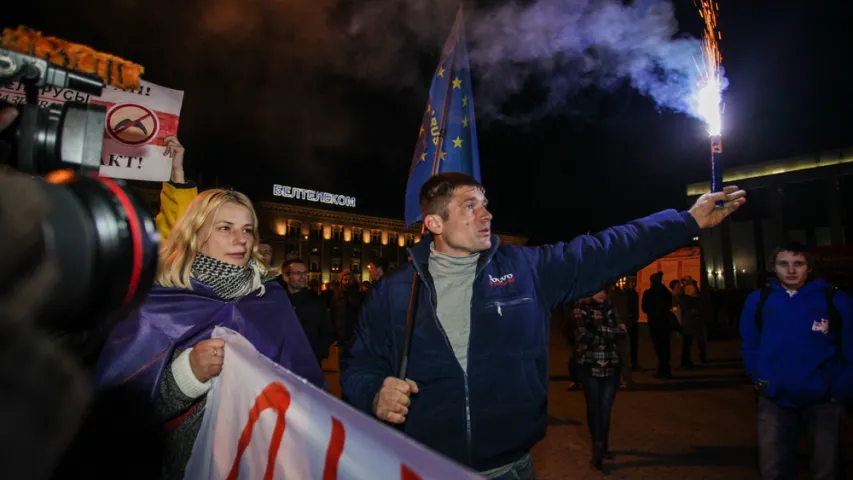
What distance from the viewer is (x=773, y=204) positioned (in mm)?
44719

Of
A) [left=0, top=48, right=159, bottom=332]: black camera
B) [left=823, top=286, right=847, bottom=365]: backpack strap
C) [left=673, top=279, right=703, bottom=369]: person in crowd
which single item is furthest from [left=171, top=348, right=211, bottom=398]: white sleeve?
[left=673, top=279, right=703, bottom=369]: person in crowd

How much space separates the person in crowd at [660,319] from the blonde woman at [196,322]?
9.59 meters

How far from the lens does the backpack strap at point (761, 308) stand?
4.50 metres

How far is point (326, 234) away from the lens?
72625mm

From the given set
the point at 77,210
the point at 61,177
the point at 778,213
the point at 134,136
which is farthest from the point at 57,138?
the point at 778,213

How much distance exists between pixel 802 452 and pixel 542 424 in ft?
18.4

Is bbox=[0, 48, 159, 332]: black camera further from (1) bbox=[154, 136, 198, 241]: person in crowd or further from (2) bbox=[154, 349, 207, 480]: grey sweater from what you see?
(1) bbox=[154, 136, 198, 241]: person in crowd

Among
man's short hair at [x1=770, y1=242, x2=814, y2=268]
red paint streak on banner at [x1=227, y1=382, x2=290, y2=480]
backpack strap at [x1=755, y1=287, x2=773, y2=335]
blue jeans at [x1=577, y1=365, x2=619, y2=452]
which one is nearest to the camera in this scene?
red paint streak on banner at [x1=227, y1=382, x2=290, y2=480]

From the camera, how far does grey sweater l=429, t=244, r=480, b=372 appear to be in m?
2.57

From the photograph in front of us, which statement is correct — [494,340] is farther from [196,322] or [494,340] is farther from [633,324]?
[633,324]

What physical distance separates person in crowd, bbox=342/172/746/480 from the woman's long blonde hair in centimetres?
84

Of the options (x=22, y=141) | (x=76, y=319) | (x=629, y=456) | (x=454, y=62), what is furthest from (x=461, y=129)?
(x=629, y=456)

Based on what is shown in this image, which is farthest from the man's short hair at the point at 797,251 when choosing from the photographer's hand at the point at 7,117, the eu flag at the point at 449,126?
the photographer's hand at the point at 7,117

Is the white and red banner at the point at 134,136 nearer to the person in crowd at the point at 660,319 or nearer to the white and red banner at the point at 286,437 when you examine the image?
the white and red banner at the point at 286,437
